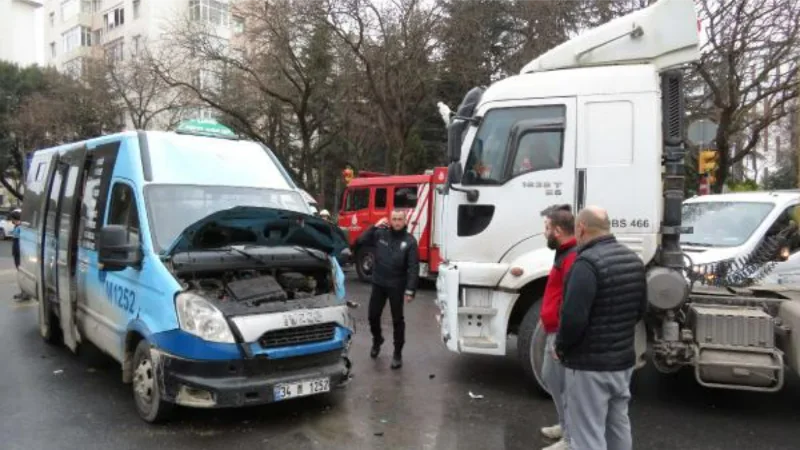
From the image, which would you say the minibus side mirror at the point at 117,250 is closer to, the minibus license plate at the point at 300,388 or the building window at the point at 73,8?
the minibus license plate at the point at 300,388

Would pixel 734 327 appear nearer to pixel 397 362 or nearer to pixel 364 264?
pixel 397 362

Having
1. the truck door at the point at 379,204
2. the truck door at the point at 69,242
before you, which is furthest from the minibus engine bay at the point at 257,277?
the truck door at the point at 379,204

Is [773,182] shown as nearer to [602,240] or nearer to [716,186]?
[716,186]

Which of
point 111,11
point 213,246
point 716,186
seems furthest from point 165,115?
point 213,246

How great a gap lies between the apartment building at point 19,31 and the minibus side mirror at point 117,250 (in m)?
64.6

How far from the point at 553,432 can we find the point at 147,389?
3196 mm

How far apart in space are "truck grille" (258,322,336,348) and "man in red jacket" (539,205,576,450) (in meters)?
1.79

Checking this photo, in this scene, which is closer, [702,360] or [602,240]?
[602,240]

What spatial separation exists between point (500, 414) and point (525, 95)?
288 cm

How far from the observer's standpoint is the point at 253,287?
5.23 meters

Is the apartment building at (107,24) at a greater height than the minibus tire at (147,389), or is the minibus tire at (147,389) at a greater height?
the apartment building at (107,24)

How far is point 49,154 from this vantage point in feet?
27.7

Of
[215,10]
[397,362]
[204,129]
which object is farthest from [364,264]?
[215,10]

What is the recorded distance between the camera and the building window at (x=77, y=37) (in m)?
53.3
